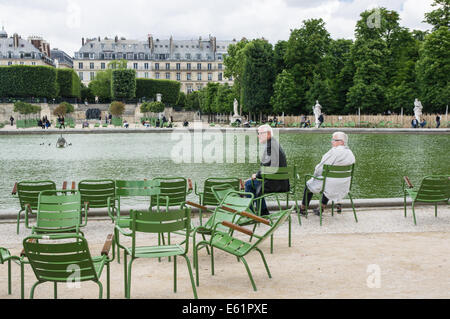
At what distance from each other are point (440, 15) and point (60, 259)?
47.5 m

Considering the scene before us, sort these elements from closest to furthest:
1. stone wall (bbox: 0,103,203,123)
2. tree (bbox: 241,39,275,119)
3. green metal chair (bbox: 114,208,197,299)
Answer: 1. green metal chair (bbox: 114,208,197,299)
2. tree (bbox: 241,39,275,119)
3. stone wall (bbox: 0,103,203,123)

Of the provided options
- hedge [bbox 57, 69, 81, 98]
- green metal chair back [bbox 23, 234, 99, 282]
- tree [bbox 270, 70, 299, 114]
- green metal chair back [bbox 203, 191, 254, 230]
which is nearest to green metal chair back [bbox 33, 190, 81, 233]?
green metal chair back [bbox 203, 191, 254, 230]

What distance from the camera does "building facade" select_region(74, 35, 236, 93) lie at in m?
101

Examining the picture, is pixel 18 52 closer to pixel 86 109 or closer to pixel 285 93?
pixel 86 109

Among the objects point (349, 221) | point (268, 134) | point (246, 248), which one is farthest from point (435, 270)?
point (268, 134)

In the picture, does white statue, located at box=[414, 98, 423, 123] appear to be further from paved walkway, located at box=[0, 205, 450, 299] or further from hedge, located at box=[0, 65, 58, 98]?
hedge, located at box=[0, 65, 58, 98]

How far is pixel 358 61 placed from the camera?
151ft

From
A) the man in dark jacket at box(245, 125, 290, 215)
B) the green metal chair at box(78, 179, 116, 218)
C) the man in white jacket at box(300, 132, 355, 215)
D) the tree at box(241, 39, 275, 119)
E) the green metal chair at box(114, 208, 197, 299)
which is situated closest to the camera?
the green metal chair at box(114, 208, 197, 299)

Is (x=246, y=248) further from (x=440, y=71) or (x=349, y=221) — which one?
(x=440, y=71)

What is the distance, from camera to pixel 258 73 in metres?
52.3

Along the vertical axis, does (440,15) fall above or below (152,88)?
above

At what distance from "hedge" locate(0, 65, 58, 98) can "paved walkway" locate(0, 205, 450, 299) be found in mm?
55615

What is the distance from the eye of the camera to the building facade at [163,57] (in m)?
101

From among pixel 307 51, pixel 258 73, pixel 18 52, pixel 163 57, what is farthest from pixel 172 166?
pixel 163 57
